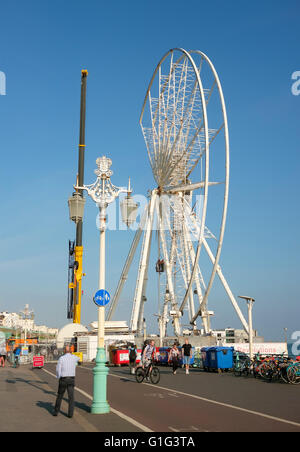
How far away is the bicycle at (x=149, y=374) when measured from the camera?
19.6 meters

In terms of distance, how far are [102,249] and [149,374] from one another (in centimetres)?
927

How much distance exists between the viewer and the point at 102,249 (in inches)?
491

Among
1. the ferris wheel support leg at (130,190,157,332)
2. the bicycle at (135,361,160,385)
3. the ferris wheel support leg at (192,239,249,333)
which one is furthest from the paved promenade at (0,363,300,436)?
the ferris wheel support leg at (130,190,157,332)

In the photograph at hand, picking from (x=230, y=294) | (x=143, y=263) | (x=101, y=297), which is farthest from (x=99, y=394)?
(x=143, y=263)

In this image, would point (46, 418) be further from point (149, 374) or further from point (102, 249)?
point (149, 374)

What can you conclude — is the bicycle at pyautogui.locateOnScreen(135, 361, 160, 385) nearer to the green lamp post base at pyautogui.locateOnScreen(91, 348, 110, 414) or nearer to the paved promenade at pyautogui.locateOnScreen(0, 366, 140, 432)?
the paved promenade at pyautogui.locateOnScreen(0, 366, 140, 432)

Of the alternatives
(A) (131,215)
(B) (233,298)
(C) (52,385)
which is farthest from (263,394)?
(B) (233,298)

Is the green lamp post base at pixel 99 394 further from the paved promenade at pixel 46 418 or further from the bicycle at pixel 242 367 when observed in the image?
the bicycle at pixel 242 367

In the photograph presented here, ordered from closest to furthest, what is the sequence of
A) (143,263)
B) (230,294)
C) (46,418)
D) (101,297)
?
(46,418), (101,297), (230,294), (143,263)

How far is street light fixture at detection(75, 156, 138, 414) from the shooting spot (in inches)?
436

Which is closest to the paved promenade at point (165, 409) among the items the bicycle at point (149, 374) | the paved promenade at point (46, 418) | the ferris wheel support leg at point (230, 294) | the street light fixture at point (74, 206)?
the paved promenade at point (46, 418)

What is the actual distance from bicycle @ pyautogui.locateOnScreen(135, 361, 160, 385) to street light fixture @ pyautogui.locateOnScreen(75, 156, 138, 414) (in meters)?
8.11

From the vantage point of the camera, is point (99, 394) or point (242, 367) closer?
point (99, 394)

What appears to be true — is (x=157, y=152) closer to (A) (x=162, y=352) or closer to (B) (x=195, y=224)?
(B) (x=195, y=224)
